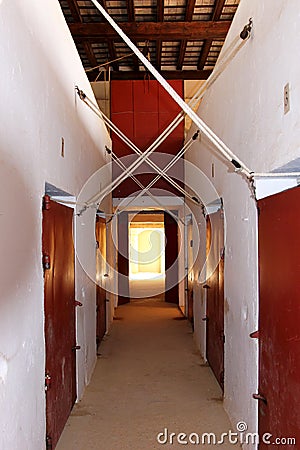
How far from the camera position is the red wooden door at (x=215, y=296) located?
3.86 meters

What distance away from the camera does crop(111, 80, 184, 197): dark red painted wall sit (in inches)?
287

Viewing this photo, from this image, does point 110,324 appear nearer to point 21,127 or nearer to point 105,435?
point 105,435

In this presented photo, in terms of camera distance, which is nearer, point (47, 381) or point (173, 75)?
point (47, 381)

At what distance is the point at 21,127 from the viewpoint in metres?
1.98

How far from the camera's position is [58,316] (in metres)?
2.85

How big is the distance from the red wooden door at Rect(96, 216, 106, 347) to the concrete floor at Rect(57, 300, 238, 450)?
0.73ft

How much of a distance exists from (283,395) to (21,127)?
1.68 m

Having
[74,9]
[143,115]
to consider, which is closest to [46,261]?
[74,9]

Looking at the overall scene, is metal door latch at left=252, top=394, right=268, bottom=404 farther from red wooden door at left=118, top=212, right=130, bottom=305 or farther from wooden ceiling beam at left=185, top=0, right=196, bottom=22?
red wooden door at left=118, top=212, right=130, bottom=305

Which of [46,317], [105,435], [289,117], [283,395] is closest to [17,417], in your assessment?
[46,317]

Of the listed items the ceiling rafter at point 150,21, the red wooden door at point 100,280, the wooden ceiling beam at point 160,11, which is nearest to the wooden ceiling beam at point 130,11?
the ceiling rafter at point 150,21

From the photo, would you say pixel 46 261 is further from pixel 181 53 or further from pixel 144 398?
pixel 181 53

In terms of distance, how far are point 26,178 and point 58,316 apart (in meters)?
1.13

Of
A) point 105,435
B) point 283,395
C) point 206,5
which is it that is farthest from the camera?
point 206,5
